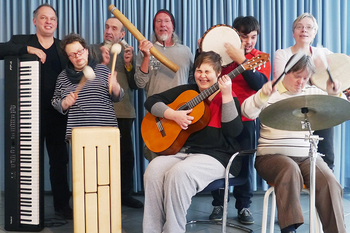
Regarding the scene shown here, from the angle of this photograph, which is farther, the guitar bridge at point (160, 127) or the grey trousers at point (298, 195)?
the guitar bridge at point (160, 127)

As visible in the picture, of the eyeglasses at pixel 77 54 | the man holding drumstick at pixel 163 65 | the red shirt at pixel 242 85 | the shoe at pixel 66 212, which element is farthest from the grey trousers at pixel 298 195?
the shoe at pixel 66 212

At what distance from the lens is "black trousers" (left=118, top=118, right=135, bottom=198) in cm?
307

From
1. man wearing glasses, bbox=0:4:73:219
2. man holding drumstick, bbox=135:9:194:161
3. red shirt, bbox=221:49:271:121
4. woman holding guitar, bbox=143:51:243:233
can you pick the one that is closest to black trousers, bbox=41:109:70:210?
man wearing glasses, bbox=0:4:73:219

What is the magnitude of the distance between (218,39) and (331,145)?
40.5 inches

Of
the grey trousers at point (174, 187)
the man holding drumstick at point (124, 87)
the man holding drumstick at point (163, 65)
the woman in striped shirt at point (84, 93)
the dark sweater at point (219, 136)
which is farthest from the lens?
the man holding drumstick at point (124, 87)

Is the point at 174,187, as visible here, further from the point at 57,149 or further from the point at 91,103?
the point at 57,149

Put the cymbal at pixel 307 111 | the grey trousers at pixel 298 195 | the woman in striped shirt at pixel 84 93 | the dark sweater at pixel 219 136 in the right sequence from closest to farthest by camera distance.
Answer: the cymbal at pixel 307 111, the grey trousers at pixel 298 195, the dark sweater at pixel 219 136, the woman in striped shirt at pixel 84 93

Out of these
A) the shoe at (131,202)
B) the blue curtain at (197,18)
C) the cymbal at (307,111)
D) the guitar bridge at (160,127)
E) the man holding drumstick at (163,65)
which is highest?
the blue curtain at (197,18)

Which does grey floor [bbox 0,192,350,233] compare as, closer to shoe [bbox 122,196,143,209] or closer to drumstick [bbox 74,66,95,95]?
shoe [bbox 122,196,143,209]

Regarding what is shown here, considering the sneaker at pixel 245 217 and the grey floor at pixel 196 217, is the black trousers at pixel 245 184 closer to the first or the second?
the sneaker at pixel 245 217

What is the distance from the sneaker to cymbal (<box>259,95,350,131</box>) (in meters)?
1.04

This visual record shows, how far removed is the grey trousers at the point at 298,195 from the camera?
1778 mm

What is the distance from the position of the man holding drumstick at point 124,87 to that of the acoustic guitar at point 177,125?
26.9 inches

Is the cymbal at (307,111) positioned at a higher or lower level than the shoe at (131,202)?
higher
